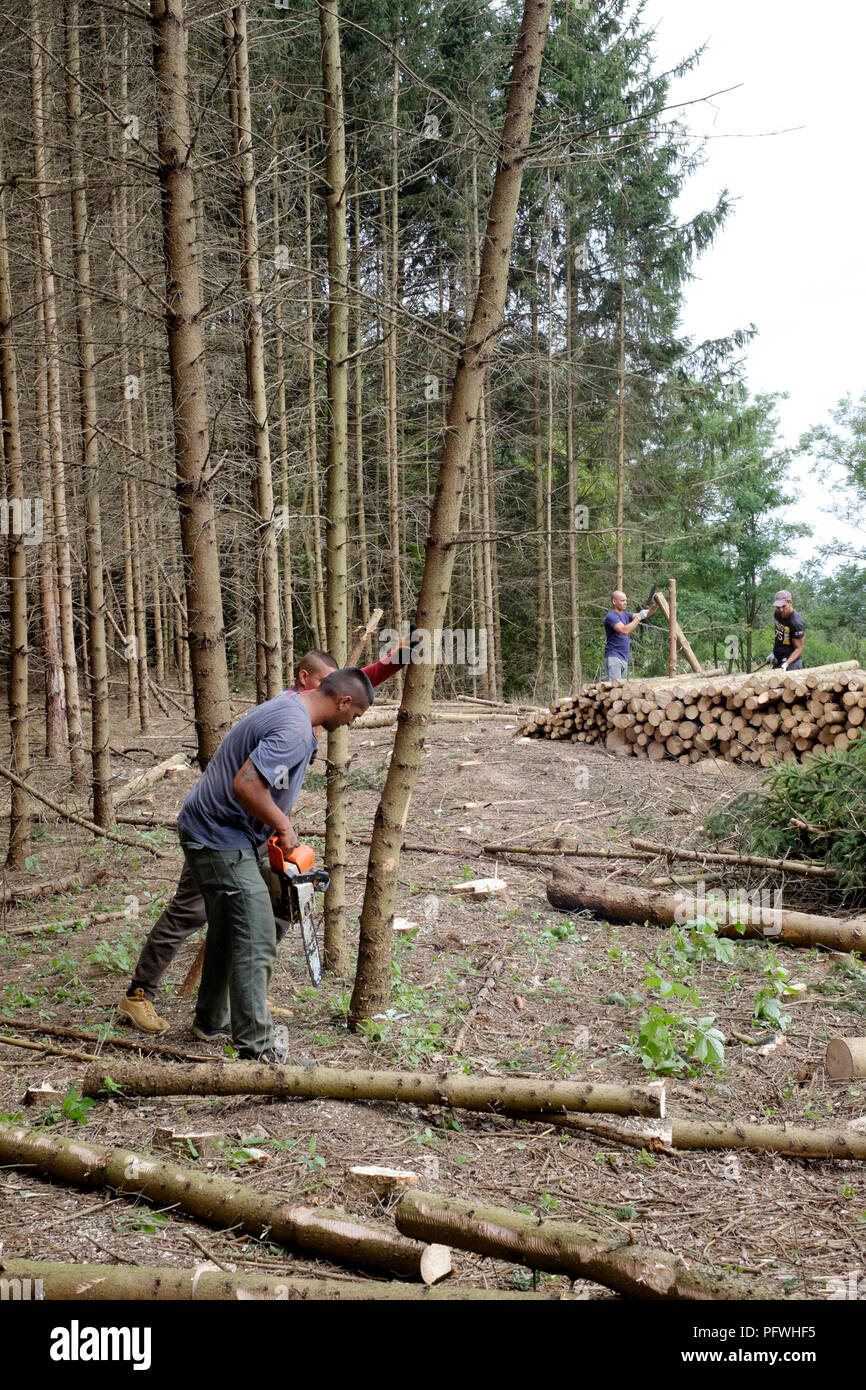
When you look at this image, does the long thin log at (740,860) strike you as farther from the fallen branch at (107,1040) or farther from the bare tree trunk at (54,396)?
the bare tree trunk at (54,396)

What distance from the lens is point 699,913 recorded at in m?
6.50

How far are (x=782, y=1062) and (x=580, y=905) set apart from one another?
2.56m

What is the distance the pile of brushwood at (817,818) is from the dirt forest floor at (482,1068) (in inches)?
24.6

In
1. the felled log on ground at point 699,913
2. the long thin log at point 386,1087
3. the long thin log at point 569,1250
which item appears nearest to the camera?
the long thin log at point 569,1250

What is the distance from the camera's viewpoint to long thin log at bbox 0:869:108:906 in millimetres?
7781

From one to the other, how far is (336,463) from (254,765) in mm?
2178

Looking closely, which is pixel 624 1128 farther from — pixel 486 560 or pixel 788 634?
pixel 486 560

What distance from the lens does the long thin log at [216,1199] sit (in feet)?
9.46

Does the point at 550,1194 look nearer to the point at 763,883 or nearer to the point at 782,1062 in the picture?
the point at 782,1062

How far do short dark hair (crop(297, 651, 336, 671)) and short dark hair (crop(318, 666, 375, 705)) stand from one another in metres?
0.64

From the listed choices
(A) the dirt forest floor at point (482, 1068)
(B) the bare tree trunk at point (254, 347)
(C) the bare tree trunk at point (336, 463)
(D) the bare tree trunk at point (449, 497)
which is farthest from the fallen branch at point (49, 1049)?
(B) the bare tree trunk at point (254, 347)

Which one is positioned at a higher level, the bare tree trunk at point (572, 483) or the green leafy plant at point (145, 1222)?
the bare tree trunk at point (572, 483)
